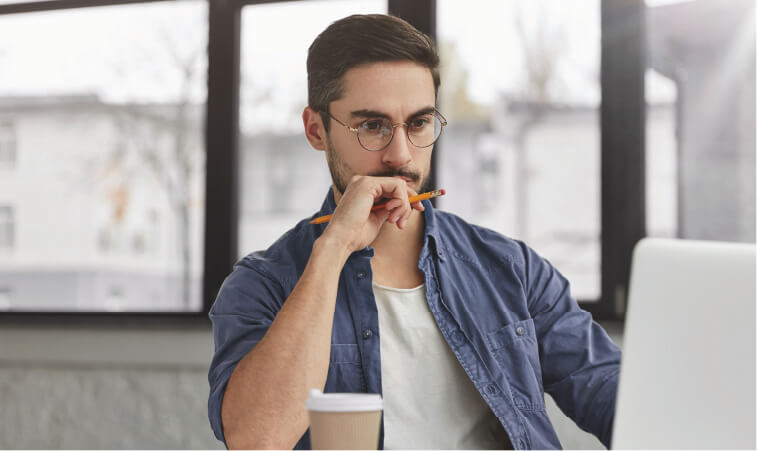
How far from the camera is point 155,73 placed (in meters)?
2.76

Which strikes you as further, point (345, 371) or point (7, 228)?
point (7, 228)

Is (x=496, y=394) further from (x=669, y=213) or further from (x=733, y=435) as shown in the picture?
(x=669, y=213)

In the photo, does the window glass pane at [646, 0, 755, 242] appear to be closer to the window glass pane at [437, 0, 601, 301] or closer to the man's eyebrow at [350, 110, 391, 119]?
the window glass pane at [437, 0, 601, 301]

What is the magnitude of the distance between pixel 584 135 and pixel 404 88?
1.16 meters

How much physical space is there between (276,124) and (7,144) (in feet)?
3.77

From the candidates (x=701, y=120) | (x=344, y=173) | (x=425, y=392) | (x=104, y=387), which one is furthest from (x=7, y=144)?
(x=701, y=120)

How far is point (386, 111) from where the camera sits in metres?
1.40

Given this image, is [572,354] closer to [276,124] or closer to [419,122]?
[419,122]

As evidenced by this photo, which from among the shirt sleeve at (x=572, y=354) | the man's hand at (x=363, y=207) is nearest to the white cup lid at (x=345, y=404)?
the man's hand at (x=363, y=207)

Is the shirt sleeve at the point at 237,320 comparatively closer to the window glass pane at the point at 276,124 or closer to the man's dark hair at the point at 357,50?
the man's dark hair at the point at 357,50

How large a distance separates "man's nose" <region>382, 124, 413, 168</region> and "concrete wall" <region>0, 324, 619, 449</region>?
4.52 feet

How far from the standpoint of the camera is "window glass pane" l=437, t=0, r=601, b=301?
2383mm

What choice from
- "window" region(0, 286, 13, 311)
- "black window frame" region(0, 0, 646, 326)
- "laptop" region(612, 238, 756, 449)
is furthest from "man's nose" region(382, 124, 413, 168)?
"window" region(0, 286, 13, 311)

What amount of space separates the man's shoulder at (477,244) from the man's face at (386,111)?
14 centimetres
